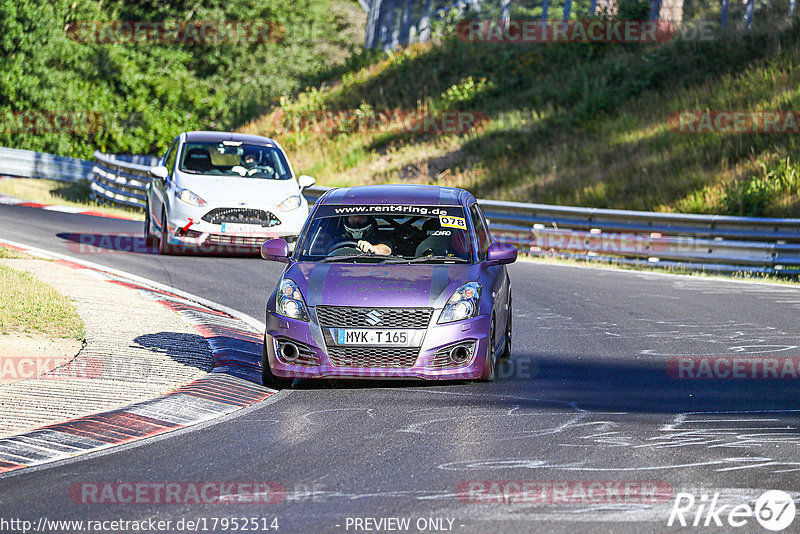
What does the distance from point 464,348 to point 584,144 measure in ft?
68.3

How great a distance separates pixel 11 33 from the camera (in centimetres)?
4269

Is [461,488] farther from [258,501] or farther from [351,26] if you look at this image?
[351,26]

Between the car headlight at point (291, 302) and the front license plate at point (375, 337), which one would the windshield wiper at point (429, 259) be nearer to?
the car headlight at point (291, 302)

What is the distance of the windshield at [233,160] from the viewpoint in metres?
18.4

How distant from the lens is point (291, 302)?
9.15 meters

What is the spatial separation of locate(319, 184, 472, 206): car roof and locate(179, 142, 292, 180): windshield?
7877mm

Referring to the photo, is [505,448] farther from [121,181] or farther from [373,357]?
[121,181]

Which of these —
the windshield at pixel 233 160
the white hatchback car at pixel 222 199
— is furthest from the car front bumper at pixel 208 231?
the windshield at pixel 233 160

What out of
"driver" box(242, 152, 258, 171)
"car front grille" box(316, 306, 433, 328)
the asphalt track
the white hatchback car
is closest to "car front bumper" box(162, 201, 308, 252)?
the white hatchback car

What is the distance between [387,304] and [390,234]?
139 centimetres

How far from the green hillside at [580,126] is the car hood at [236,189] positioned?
9.50 meters

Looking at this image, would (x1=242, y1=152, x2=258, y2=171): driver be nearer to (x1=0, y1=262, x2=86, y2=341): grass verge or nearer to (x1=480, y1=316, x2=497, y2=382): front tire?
(x1=0, y1=262, x2=86, y2=341): grass verge

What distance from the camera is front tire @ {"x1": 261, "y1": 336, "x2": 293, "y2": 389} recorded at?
9180 mm

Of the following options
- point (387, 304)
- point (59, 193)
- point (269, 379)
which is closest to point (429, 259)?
point (387, 304)
